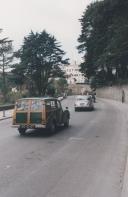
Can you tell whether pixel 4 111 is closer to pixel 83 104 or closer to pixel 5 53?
pixel 83 104

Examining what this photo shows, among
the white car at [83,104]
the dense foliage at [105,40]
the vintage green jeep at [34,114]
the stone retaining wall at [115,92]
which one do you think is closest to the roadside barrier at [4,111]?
the white car at [83,104]

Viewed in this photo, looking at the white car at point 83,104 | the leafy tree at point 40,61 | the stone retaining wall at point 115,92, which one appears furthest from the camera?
the leafy tree at point 40,61

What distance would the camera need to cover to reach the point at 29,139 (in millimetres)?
18047

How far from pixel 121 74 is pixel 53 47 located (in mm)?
15061

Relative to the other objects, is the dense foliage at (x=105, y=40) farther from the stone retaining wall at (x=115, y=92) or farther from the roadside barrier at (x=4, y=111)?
the roadside barrier at (x=4, y=111)

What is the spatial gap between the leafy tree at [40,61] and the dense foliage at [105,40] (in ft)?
24.4

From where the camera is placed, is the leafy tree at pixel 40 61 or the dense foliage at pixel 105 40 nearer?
the dense foliage at pixel 105 40

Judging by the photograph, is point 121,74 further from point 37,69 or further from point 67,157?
point 67,157

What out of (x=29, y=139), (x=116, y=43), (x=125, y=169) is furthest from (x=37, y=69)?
(x=125, y=169)

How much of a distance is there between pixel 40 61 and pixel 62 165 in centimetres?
7277

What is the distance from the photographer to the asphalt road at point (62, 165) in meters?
9.08

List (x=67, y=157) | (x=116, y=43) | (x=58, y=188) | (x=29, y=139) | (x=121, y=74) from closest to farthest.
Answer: (x=58, y=188)
(x=67, y=157)
(x=29, y=139)
(x=116, y=43)
(x=121, y=74)

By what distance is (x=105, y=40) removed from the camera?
76.7 metres

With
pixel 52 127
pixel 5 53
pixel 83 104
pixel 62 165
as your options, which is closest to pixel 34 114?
pixel 52 127
